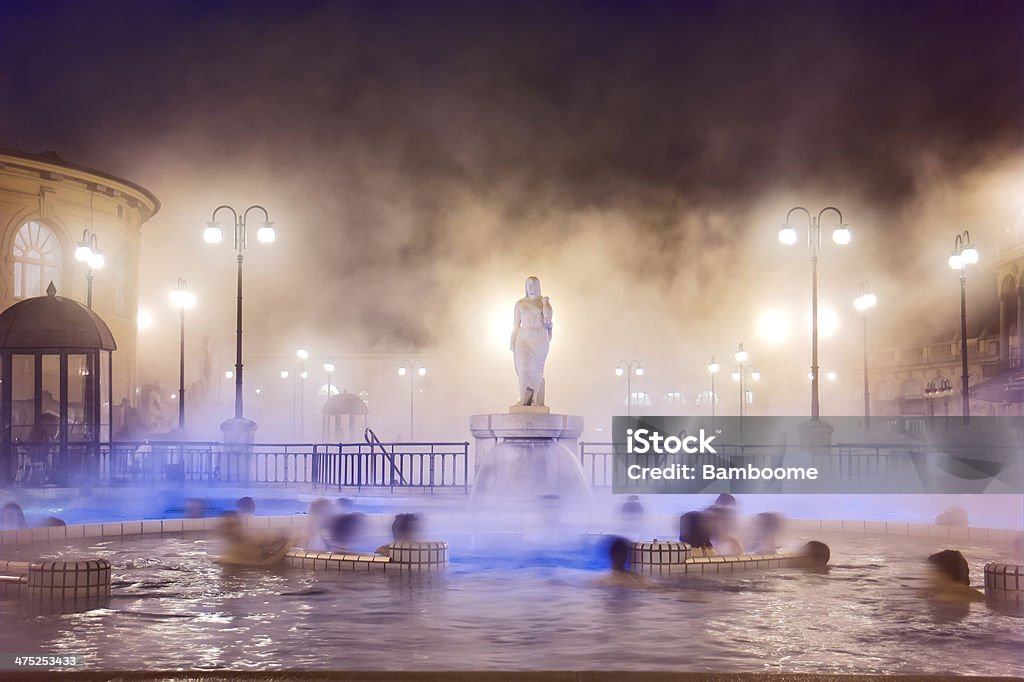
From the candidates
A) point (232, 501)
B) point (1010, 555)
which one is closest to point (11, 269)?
point (232, 501)

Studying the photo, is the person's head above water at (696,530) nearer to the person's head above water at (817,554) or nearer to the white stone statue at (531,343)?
the person's head above water at (817,554)

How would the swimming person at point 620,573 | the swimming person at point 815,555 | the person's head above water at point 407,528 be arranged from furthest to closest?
the person's head above water at point 407,528, the swimming person at point 815,555, the swimming person at point 620,573

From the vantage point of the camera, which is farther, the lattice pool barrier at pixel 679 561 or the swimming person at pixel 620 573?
the lattice pool barrier at pixel 679 561

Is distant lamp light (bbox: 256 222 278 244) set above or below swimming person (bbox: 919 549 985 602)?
above

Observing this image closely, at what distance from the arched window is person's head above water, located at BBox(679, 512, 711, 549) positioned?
36292mm

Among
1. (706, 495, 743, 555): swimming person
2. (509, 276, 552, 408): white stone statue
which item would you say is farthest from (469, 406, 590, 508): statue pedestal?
(706, 495, 743, 555): swimming person

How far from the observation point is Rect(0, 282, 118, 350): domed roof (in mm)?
22953

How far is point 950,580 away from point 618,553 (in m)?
2.96

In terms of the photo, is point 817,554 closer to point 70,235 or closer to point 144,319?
point 70,235

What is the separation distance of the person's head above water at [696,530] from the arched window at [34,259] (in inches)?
1429

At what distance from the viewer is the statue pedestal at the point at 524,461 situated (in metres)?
17.1

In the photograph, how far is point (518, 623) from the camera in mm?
8031

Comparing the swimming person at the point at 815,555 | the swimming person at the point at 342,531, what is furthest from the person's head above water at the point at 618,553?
the swimming person at the point at 342,531

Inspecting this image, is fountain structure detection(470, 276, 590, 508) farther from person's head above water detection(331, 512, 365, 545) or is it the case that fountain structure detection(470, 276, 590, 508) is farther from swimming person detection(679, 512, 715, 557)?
swimming person detection(679, 512, 715, 557)
